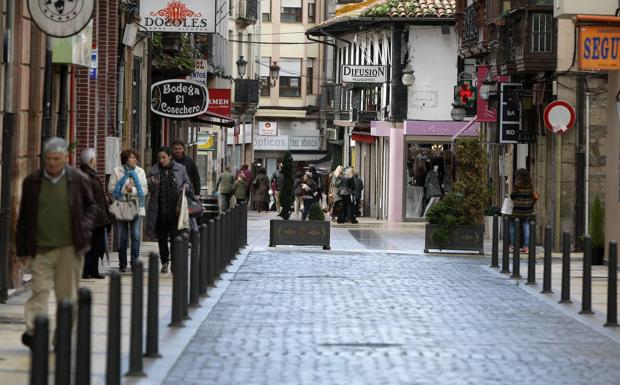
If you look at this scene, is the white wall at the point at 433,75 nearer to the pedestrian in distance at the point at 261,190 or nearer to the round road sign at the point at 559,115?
the pedestrian in distance at the point at 261,190

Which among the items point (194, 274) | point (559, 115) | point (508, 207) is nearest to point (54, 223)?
point (194, 274)

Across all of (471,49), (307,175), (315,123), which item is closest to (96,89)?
(471,49)

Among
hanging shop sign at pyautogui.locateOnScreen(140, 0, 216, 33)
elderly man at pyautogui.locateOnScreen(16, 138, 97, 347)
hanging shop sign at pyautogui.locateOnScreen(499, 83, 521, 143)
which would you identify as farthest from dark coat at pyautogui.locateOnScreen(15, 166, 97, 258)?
hanging shop sign at pyautogui.locateOnScreen(499, 83, 521, 143)

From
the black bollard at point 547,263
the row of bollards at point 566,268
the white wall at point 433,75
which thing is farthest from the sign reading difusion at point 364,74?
the black bollard at point 547,263

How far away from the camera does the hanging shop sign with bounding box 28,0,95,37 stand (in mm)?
17453

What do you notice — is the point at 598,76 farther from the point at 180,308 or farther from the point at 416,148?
the point at 416,148

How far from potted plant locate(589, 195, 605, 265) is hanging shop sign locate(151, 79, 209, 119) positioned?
8.72 meters

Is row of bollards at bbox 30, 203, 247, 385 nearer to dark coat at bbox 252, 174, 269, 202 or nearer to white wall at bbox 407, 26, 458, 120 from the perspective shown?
white wall at bbox 407, 26, 458, 120

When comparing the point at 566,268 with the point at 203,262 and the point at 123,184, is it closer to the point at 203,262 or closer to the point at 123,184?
the point at 203,262

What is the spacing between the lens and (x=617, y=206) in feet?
93.3

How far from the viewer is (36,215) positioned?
13.5 meters

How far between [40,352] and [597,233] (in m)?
21.6

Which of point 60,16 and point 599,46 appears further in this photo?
point 599,46

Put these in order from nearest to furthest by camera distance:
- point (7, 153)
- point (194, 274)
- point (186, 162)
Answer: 1. point (7, 153)
2. point (194, 274)
3. point (186, 162)
